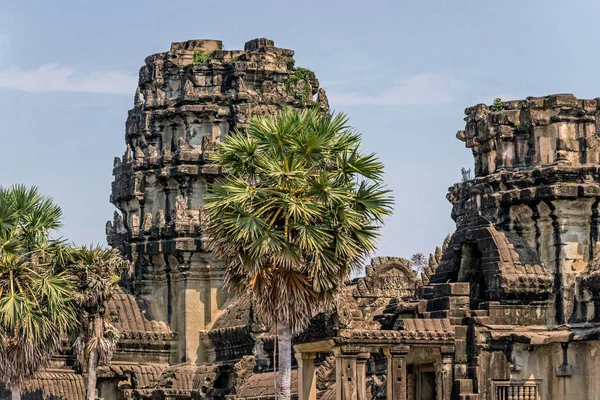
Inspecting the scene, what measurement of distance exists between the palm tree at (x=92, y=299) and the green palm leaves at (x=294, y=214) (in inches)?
597

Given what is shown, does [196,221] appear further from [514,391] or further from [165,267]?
[514,391]

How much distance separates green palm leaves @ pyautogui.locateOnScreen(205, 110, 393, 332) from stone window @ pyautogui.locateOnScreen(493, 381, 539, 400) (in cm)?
618

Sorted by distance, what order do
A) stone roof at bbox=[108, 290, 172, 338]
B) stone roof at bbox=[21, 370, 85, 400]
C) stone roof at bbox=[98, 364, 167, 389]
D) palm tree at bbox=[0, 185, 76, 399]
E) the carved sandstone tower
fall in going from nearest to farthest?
palm tree at bbox=[0, 185, 76, 399]
stone roof at bbox=[21, 370, 85, 400]
stone roof at bbox=[98, 364, 167, 389]
stone roof at bbox=[108, 290, 172, 338]
the carved sandstone tower

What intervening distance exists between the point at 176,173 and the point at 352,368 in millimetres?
31100

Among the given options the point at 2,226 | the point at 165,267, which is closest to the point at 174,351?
the point at 165,267

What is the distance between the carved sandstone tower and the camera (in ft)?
259

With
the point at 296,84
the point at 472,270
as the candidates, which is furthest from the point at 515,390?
the point at 296,84

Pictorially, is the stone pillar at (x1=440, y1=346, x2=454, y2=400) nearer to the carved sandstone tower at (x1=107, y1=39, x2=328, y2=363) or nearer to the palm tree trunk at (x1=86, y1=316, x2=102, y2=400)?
the palm tree trunk at (x1=86, y1=316, x2=102, y2=400)

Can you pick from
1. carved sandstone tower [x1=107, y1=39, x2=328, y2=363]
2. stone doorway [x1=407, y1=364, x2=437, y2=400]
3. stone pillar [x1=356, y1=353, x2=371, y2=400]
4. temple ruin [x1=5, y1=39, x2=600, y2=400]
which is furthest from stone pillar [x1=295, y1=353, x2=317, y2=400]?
carved sandstone tower [x1=107, y1=39, x2=328, y2=363]

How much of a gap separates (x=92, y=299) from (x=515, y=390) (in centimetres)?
1772

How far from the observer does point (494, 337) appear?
50.6 metres

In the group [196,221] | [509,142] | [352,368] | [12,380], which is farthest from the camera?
[196,221]

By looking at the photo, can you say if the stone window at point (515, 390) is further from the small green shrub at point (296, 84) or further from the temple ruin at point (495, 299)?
the small green shrub at point (296, 84)

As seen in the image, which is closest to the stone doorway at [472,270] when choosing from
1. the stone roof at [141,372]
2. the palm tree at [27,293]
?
the palm tree at [27,293]
